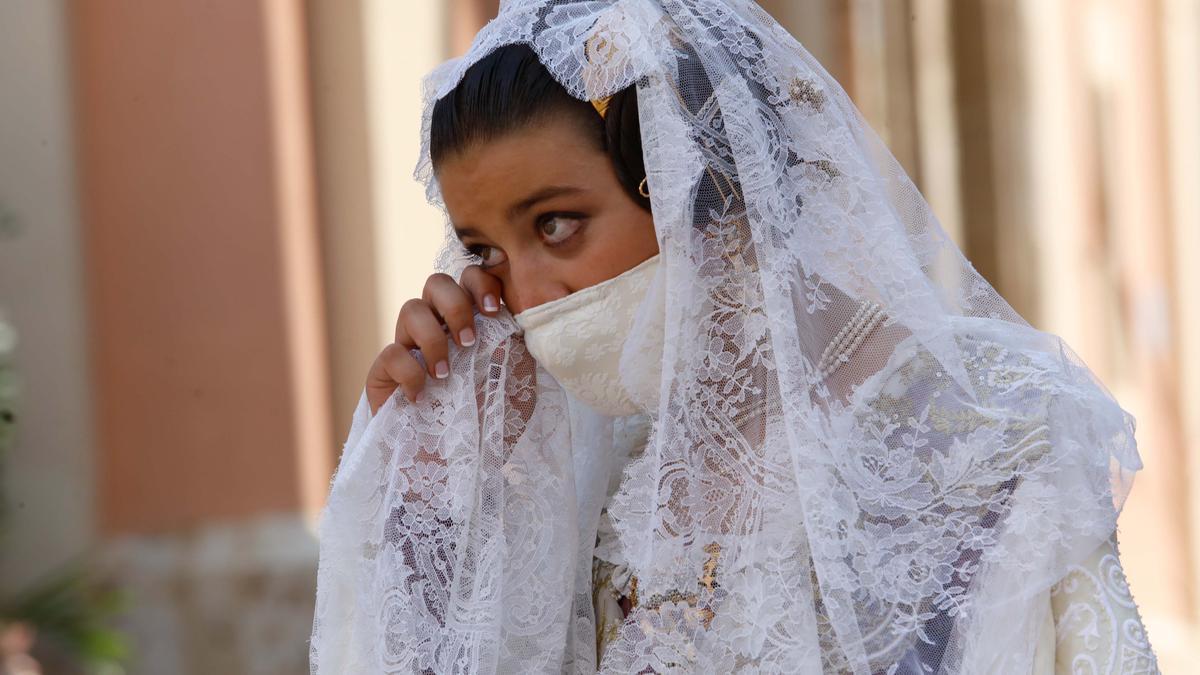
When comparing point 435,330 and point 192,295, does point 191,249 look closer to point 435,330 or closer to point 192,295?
point 192,295


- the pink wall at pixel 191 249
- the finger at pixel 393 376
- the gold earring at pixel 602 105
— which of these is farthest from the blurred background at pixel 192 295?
the gold earring at pixel 602 105

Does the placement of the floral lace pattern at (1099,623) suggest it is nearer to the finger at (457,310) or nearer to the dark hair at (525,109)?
the dark hair at (525,109)

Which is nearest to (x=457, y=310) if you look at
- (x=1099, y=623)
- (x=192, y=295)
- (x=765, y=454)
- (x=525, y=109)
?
(x=525, y=109)

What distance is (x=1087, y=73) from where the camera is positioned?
491 cm

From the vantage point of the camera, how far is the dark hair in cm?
177

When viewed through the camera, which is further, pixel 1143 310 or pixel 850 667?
pixel 1143 310

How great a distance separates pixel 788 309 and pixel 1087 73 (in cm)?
368

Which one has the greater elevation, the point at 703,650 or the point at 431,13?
the point at 431,13

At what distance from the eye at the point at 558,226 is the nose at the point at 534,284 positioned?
4 centimetres

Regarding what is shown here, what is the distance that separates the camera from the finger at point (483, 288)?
193 centimetres

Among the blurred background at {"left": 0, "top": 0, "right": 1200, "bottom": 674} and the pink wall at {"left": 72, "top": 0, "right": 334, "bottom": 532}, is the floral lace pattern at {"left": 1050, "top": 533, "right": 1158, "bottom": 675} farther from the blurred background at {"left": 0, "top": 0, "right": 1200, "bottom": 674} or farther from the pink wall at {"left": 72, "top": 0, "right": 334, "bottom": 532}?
the pink wall at {"left": 72, "top": 0, "right": 334, "bottom": 532}

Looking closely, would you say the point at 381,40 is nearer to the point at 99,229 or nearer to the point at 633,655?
the point at 99,229

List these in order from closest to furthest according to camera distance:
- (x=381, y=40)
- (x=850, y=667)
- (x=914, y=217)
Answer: (x=850, y=667) → (x=914, y=217) → (x=381, y=40)

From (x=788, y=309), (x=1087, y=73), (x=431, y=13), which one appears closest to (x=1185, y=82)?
(x=1087, y=73)
